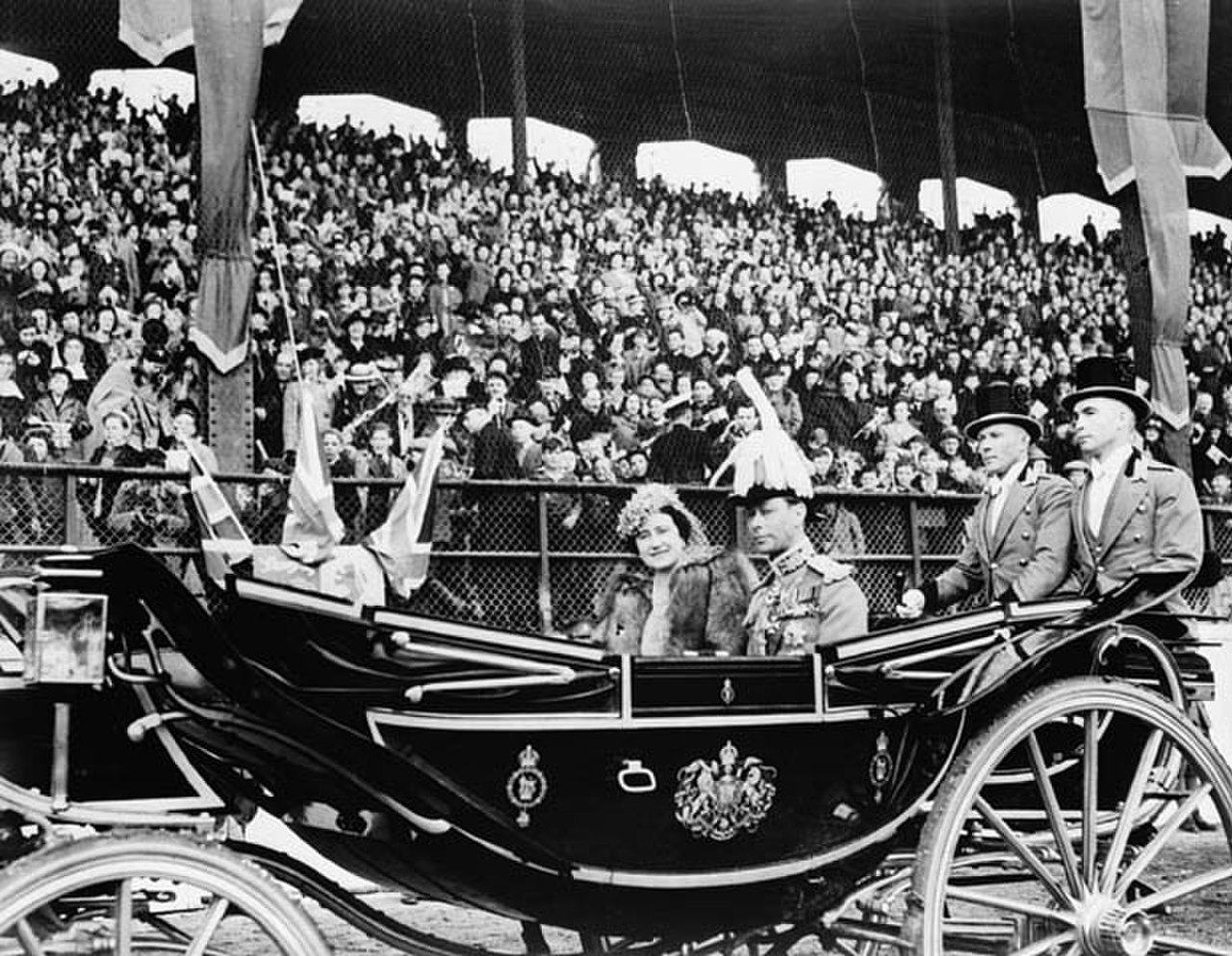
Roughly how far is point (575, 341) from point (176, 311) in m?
1.61

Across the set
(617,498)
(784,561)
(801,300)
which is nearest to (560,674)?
(784,561)

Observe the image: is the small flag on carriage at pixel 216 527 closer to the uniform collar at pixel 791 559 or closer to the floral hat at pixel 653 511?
the floral hat at pixel 653 511

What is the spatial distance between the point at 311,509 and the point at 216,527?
325 millimetres

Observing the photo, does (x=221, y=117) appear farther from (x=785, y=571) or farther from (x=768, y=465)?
(x=785, y=571)

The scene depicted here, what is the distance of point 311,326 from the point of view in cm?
635

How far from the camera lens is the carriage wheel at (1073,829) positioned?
309 cm

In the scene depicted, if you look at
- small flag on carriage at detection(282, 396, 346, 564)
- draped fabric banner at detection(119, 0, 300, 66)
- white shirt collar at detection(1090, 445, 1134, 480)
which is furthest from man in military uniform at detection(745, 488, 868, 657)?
draped fabric banner at detection(119, 0, 300, 66)

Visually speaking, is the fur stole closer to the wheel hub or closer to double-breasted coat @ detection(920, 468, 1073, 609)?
double-breasted coat @ detection(920, 468, 1073, 609)

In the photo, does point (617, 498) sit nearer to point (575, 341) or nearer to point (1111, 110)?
point (575, 341)

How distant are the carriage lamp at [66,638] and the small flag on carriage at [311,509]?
3001mm

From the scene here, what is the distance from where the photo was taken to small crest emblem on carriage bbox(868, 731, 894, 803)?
131 inches

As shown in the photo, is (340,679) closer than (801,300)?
Yes

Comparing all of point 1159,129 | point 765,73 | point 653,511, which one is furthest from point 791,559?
point 1159,129

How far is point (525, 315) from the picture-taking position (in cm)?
665
